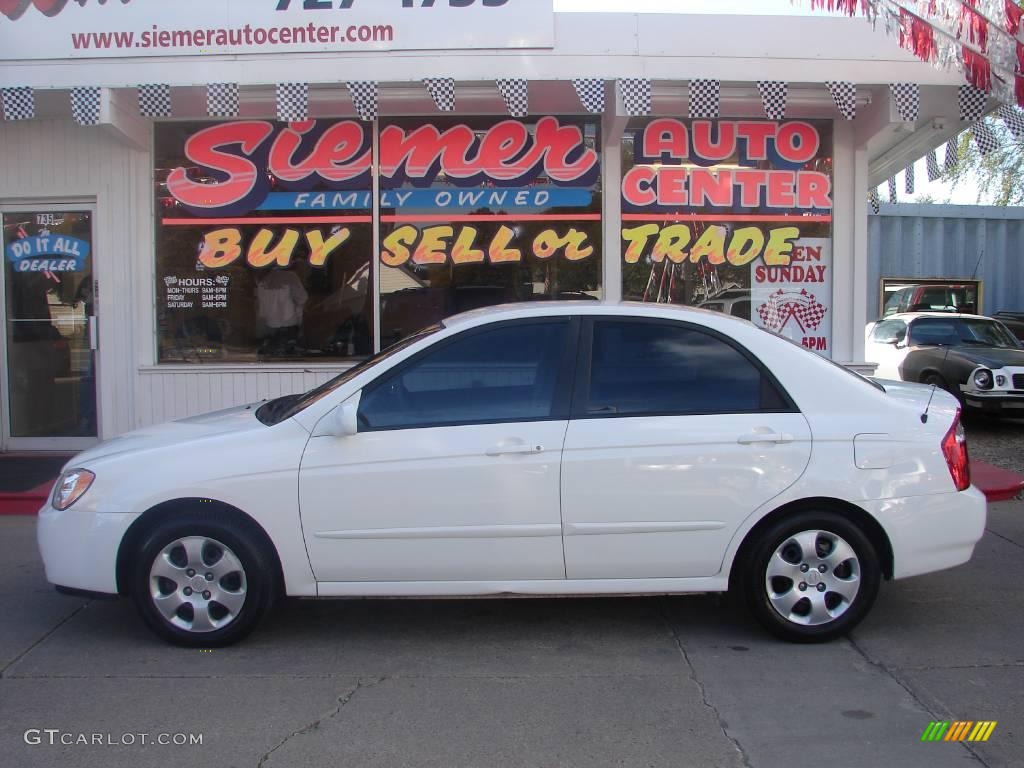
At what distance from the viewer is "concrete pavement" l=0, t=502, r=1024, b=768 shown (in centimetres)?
351

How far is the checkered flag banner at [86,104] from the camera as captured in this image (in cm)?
785

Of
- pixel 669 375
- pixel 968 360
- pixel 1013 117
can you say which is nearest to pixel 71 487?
pixel 669 375

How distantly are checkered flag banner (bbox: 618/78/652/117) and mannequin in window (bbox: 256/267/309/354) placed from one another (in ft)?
11.8

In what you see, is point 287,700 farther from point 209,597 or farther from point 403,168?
point 403,168

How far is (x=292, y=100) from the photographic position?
7832mm

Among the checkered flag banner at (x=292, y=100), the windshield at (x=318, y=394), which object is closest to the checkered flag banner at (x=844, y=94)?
the checkered flag banner at (x=292, y=100)

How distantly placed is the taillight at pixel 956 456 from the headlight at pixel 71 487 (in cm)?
413

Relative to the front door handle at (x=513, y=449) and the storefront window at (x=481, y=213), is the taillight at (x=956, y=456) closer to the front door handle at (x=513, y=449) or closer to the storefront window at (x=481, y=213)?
the front door handle at (x=513, y=449)

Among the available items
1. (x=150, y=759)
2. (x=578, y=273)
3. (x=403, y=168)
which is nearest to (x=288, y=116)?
(x=403, y=168)

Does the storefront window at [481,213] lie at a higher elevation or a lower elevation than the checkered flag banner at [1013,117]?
lower

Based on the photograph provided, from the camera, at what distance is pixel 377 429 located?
14.4ft

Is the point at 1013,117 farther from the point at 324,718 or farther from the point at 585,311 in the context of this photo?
the point at 324,718

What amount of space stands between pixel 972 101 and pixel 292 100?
233 inches

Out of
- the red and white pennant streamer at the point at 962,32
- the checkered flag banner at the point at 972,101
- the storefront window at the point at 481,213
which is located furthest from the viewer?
the storefront window at the point at 481,213
